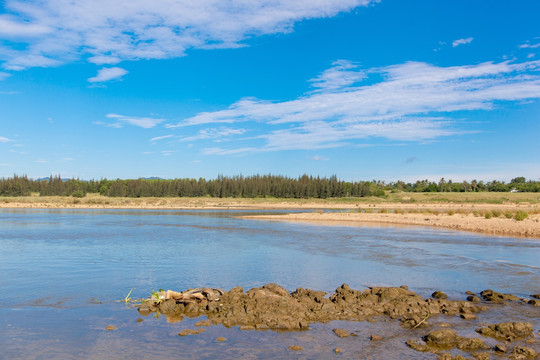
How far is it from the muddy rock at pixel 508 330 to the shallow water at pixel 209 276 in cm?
72

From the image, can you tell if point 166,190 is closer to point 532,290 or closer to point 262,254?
point 262,254

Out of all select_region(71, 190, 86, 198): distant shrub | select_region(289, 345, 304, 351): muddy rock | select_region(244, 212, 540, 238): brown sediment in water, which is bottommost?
select_region(289, 345, 304, 351): muddy rock

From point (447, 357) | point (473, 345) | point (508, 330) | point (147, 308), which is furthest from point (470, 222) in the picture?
point (147, 308)

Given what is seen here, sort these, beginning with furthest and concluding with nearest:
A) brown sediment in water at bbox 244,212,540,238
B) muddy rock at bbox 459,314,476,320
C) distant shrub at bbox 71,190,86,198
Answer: distant shrub at bbox 71,190,86,198
brown sediment in water at bbox 244,212,540,238
muddy rock at bbox 459,314,476,320

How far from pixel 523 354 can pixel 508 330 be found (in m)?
1.17

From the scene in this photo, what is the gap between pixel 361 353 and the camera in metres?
7.91

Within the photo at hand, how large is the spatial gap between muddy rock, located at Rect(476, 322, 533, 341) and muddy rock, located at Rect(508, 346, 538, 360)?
764 mm

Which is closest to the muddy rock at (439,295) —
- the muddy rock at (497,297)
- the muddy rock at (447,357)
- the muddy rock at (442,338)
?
the muddy rock at (497,297)

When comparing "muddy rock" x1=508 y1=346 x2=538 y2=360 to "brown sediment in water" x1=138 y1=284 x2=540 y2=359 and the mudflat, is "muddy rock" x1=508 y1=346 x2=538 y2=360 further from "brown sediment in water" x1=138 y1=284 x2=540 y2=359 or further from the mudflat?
the mudflat

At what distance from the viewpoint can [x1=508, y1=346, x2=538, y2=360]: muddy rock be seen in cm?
759

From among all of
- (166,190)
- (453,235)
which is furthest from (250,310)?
(166,190)

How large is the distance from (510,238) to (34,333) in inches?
1029

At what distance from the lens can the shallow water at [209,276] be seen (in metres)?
8.30

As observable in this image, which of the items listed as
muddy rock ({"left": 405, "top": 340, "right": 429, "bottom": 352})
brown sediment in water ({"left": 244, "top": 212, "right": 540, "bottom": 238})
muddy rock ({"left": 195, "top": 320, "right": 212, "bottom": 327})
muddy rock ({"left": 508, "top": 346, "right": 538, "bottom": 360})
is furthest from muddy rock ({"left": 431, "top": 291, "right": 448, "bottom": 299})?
brown sediment in water ({"left": 244, "top": 212, "right": 540, "bottom": 238})
